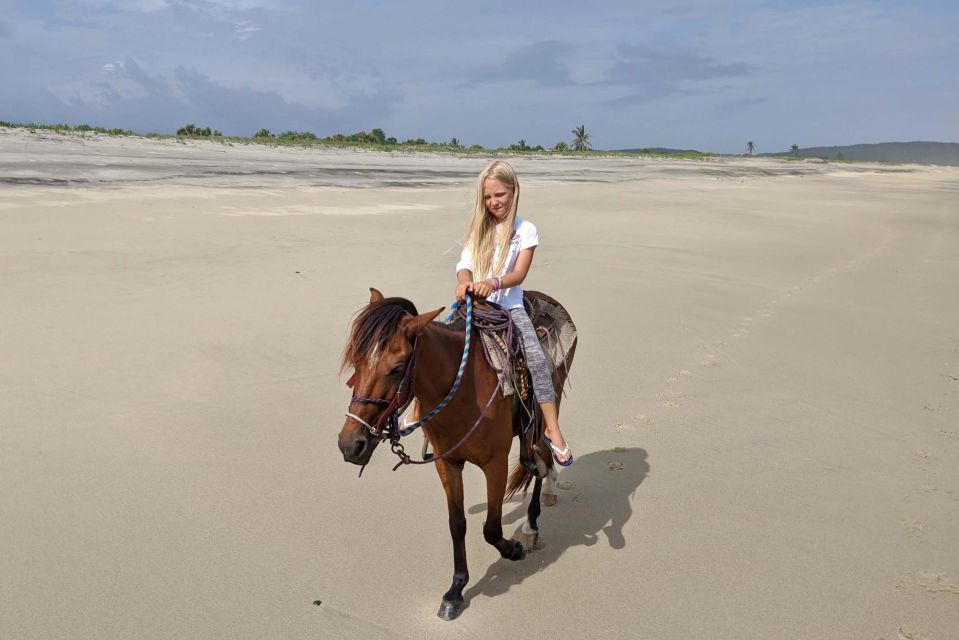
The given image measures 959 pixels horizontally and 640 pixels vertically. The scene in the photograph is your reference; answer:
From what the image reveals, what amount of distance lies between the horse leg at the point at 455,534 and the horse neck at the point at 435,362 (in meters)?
0.54

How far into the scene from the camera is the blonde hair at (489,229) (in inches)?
148

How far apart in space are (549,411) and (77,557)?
2724mm

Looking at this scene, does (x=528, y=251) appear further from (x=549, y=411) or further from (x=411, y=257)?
(x=411, y=257)

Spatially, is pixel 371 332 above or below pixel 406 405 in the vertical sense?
above

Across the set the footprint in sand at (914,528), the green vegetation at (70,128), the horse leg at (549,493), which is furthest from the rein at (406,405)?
the green vegetation at (70,128)

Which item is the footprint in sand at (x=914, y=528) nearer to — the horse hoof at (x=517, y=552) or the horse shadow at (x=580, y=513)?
the horse shadow at (x=580, y=513)

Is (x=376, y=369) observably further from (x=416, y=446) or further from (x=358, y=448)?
(x=416, y=446)

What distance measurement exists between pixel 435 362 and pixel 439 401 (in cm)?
20

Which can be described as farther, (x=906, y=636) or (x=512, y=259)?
(x=512, y=259)

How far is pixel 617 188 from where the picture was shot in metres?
25.9

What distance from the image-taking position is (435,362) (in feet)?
10.3

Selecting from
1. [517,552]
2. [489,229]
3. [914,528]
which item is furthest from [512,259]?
[914,528]

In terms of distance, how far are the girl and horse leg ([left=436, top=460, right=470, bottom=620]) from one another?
23.1 inches

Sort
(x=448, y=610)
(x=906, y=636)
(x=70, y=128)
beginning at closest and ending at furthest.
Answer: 1. (x=906, y=636)
2. (x=448, y=610)
3. (x=70, y=128)
